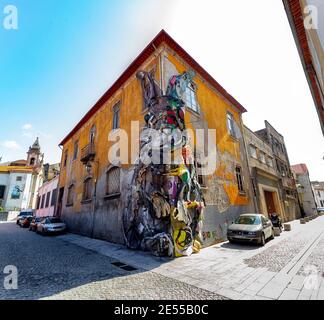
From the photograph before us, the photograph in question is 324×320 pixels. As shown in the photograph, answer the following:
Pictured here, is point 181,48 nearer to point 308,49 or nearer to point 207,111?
point 207,111

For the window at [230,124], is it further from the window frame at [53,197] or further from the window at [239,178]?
the window frame at [53,197]

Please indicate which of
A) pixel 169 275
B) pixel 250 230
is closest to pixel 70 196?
pixel 169 275

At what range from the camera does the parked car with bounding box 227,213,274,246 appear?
8391mm

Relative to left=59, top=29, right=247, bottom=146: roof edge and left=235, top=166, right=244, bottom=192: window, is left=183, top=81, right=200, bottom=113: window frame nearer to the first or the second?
left=59, top=29, right=247, bottom=146: roof edge

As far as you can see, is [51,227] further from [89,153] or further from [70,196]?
[89,153]

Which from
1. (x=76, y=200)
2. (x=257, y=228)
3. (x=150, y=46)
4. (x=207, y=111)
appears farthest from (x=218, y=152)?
(x=76, y=200)

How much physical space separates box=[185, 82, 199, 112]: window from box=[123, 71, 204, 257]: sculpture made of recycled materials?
3.64ft

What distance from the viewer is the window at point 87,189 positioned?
42.5ft

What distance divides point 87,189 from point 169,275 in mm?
10458

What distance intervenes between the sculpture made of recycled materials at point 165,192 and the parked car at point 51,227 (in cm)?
855

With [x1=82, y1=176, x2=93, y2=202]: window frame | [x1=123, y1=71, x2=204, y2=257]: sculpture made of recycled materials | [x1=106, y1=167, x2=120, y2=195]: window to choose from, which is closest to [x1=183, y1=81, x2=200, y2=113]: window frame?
[x1=123, y1=71, x2=204, y2=257]: sculpture made of recycled materials

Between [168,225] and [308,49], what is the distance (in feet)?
26.1

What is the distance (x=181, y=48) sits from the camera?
9.65 meters

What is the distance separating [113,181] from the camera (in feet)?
34.8
